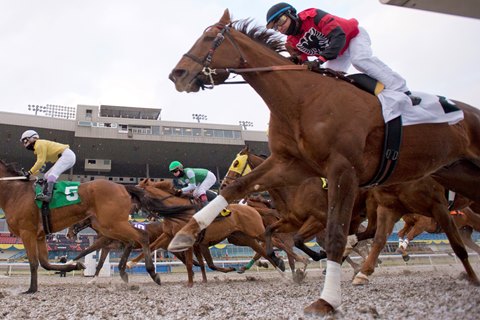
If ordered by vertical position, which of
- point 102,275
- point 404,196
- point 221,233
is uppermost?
point 404,196

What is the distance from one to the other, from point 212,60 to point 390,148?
1556 millimetres

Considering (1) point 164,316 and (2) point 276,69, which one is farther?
(2) point 276,69

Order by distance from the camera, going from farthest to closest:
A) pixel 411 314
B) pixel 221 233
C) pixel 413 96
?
pixel 221 233 < pixel 413 96 < pixel 411 314

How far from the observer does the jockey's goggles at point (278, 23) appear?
358 centimetres

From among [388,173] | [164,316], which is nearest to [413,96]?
[388,173]

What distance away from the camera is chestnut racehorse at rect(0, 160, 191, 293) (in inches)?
265

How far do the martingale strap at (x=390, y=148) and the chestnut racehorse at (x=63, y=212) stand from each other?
514 cm

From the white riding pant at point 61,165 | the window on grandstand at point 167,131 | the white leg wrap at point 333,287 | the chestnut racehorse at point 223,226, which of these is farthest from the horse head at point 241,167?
the window on grandstand at point 167,131

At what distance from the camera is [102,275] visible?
12078 millimetres

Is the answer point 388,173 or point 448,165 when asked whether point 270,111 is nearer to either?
point 388,173

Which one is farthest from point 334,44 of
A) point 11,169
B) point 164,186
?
point 164,186

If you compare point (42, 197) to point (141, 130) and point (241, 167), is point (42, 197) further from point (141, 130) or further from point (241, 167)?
point (141, 130)

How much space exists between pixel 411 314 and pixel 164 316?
159 centimetres

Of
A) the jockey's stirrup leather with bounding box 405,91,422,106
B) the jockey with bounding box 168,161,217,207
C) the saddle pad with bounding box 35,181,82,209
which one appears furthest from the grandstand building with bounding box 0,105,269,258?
the jockey's stirrup leather with bounding box 405,91,422,106
